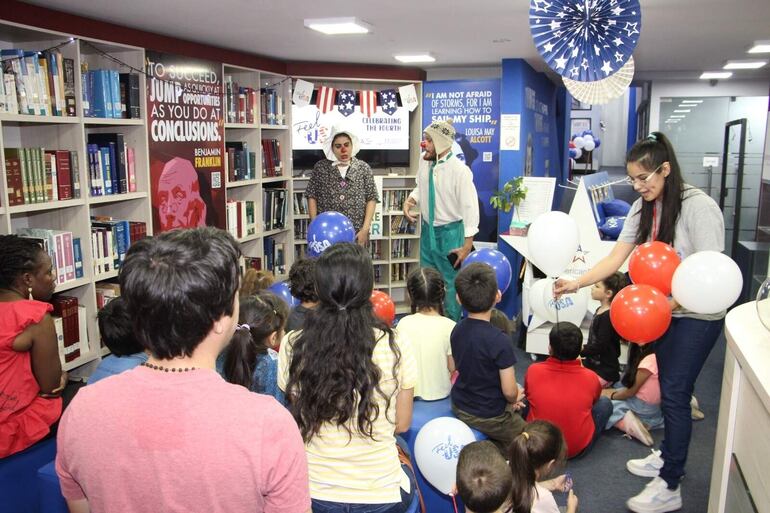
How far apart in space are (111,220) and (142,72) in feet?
3.38

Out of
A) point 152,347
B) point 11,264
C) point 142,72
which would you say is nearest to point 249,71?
point 142,72

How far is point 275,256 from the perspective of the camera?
6.19 metres

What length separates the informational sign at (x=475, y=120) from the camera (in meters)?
6.36

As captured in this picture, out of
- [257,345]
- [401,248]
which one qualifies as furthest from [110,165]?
[401,248]

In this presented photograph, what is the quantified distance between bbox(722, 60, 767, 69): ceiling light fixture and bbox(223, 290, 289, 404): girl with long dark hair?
6872 mm

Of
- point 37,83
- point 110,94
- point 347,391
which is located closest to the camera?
point 347,391

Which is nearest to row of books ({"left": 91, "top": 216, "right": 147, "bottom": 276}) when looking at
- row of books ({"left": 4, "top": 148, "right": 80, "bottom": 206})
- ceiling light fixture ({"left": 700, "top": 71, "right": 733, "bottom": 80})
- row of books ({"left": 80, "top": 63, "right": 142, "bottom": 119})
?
row of books ({"left": 4, "top": 148, "right": 80, "bottom": 206})

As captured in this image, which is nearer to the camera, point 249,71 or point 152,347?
point 152,347

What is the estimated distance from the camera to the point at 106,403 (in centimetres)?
101

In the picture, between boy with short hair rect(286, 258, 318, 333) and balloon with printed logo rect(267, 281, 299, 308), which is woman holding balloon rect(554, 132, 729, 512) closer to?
boy with short hair rect(286, 258, 318, 333)

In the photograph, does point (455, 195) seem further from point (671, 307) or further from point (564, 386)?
point (671, 307)

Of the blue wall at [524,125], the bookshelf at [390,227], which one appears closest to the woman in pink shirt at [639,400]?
the blue wall at [524,125]

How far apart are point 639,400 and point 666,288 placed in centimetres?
131

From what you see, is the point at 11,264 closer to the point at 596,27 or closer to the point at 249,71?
the point at 596,27
